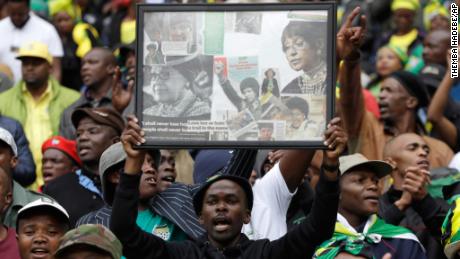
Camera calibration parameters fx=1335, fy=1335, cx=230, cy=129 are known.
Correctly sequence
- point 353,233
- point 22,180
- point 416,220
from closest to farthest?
point 353,233
point 416,220
point 22,180

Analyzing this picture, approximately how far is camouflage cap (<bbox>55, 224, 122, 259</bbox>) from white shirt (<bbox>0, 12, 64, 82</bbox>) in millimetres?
8414

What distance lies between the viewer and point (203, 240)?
25.6 feet

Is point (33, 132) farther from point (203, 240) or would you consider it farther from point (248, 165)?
point (203, 240)

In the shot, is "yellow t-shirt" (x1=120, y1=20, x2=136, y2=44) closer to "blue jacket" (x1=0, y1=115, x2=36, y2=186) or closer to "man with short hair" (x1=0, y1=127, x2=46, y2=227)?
"blue jacket" (x1=0, y1=115, x2=36, y2=186)

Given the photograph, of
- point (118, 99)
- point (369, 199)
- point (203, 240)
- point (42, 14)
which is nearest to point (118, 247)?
point (203, 240)

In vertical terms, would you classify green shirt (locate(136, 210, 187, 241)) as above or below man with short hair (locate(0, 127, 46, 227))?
below

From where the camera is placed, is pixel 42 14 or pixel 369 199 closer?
pixel 369 199

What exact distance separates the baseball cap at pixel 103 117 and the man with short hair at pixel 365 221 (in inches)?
84.7

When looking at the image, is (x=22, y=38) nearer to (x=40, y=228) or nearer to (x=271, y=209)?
(x=271, y=209)

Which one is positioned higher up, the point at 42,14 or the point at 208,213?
the point at 42,14

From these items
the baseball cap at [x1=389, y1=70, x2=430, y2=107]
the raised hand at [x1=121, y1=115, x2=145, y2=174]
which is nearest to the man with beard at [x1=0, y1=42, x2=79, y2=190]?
the baseball cap at [x1=389, y1=70, x2=430, y2=107]

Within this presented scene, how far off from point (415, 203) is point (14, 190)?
9.40ft

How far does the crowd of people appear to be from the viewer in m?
7.53

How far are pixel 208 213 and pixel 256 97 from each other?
2.58 feet
